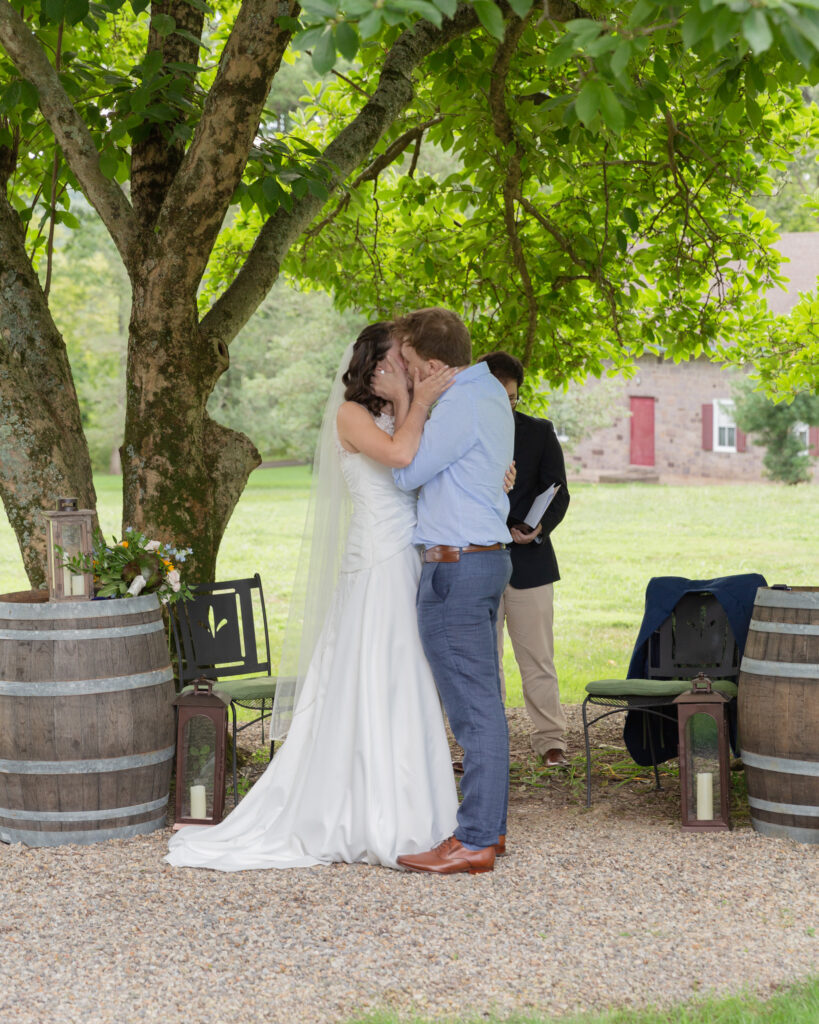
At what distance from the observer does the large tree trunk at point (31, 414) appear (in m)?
5.04

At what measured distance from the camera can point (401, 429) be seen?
13.2ft

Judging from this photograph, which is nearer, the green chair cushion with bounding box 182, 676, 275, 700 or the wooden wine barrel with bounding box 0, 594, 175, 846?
the wooden wine barrel with bounding box 0, 594, 175, 846

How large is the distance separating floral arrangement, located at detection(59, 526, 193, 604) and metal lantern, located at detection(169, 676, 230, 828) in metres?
0.42

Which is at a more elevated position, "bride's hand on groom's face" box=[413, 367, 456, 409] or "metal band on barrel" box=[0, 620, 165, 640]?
"bride's hand on groom's face" box=[413, 367, 456, 409]

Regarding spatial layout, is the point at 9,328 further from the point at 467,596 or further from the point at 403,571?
the point at 467,596

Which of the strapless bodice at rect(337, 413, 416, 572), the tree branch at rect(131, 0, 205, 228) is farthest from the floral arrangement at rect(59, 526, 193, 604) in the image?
the tree branch at rect(131, 0, 205, 228)

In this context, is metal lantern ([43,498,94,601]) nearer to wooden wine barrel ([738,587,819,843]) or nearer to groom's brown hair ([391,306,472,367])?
groom's brown hair ([391,306,472,367])

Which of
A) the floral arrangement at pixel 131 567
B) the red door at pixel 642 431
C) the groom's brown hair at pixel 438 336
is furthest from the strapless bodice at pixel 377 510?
the red door at pixel 642 431

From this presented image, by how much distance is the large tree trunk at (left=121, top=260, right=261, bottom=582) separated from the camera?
5004 millimetres

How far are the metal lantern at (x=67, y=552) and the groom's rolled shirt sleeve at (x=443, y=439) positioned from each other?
4.62ft

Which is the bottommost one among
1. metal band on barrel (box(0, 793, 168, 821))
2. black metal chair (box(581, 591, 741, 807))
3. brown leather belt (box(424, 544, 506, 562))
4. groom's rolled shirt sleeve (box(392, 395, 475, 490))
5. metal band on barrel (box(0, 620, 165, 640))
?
metal band on barrel (box(0, 793, 168, 821))

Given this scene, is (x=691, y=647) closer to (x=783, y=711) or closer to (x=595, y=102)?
(x=783, y=711)

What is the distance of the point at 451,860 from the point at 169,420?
2297 mm

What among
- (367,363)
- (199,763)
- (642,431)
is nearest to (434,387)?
(367,363)
